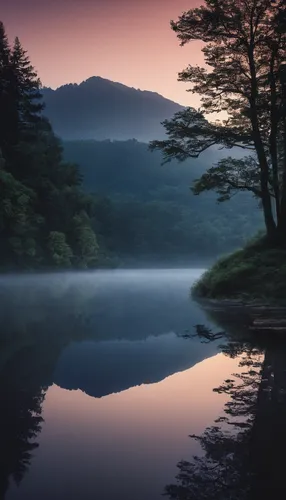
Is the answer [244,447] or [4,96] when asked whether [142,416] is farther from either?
[4,96]

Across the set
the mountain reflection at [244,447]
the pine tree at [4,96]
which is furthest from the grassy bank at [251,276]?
the pine tree at [4,96]

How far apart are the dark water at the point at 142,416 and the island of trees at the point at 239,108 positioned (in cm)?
1030

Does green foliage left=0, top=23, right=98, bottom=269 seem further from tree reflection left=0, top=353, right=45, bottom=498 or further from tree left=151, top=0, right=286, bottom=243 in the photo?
tree reflection left=0, top=353, right=45, bottom=498

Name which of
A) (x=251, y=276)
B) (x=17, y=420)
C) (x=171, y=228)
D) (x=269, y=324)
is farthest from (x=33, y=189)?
(x=171, y=228)

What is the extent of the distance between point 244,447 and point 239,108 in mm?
19734

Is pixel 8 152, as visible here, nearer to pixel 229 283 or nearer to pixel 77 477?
pixel 229 283

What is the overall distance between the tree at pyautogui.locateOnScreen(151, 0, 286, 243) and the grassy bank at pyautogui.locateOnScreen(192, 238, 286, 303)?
141 cm

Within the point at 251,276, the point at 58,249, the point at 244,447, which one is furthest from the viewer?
the point at 58,249

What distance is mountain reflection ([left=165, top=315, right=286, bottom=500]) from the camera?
3723 mm

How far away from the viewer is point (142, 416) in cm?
557

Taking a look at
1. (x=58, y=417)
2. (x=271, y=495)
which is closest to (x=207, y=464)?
(x=271, y=495)

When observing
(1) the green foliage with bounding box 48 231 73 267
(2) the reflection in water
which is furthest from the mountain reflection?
(1) the green foliage with bounding box 48 231 73 267

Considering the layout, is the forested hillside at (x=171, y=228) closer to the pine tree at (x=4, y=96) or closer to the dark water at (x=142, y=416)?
the pine tree at (x=4, y=96)

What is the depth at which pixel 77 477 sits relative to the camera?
398cm
